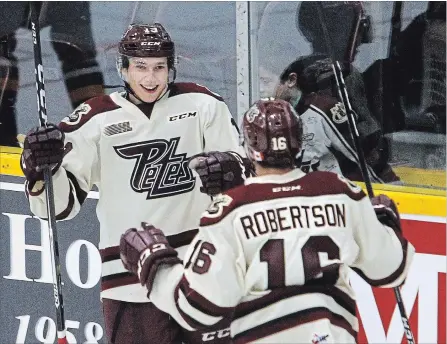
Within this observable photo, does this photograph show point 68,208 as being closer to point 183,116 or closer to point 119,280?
point 119,280

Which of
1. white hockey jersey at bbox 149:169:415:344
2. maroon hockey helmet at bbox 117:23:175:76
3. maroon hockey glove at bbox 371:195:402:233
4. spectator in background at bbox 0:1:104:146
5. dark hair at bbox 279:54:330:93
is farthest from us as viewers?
spectator in background at bbox 0:1:104:146

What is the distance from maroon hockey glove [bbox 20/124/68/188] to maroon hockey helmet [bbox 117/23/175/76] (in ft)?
0.95

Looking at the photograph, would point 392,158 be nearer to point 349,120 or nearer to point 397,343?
point 349,120

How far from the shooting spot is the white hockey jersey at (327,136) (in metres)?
3.49

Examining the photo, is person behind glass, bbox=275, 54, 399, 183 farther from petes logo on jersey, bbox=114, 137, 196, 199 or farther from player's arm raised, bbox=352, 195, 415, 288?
player's arm raised, bbox=352, 195, 415, 288

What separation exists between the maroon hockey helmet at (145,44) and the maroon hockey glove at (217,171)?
344mm

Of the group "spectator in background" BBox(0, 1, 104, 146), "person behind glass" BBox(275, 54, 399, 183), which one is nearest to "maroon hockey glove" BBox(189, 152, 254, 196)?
"person behind glass" BBox(275, 54, 399, 183)

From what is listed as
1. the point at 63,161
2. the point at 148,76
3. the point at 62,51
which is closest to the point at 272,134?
the point at 148,76

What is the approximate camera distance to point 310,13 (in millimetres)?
3479

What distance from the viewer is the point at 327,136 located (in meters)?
3.50

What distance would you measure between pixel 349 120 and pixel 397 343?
705 mm

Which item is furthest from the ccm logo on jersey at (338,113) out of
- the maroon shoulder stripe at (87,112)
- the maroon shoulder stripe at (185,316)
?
the maroon shoulder stripe at (185,316)

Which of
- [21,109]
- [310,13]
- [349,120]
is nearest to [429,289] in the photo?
[349,120]

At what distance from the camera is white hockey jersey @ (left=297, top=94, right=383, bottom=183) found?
137 inches
